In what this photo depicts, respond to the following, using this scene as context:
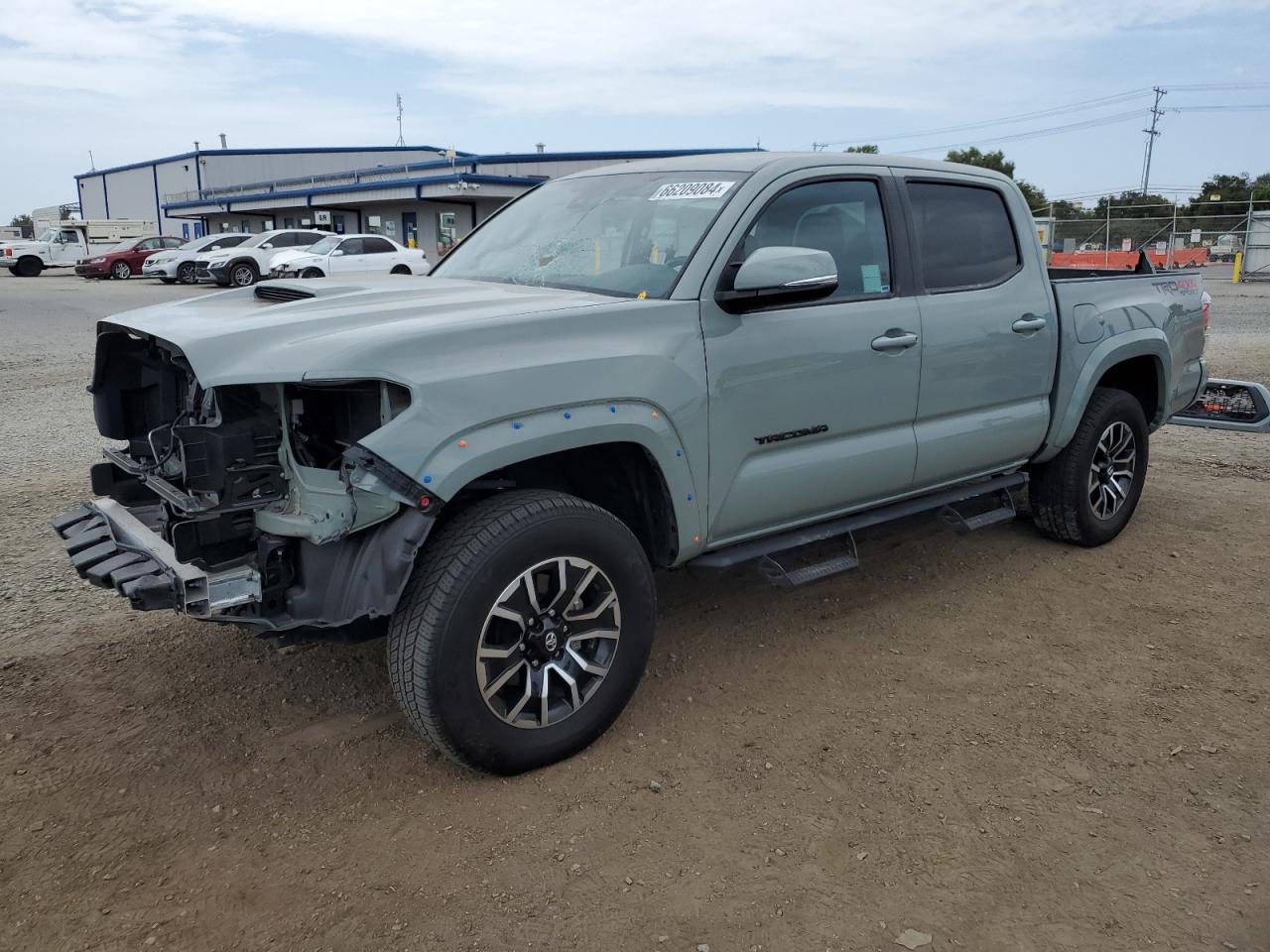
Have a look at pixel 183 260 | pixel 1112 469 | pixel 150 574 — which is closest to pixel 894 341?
pixel 1112 469

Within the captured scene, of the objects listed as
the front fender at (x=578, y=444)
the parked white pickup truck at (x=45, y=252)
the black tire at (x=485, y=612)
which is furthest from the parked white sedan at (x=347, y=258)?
the black tire at (x=485, y=612)

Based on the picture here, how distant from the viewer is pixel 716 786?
322 cm

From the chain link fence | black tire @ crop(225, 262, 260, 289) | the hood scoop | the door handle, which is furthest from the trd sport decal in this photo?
black tire @ crop(225, 262, 260, 289)

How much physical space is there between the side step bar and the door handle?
73 cm

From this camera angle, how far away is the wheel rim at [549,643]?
309cm

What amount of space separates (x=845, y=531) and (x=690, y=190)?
4.96ft

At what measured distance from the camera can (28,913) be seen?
2.61 metres

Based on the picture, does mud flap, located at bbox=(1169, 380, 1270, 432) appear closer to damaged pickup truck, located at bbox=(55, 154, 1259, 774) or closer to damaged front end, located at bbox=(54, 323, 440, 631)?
damaged pickup truck, located at bbox=(55, 154, 1259, 774)

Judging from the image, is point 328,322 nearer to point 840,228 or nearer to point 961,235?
point 840,228

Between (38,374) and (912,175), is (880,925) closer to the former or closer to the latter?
(912,175)

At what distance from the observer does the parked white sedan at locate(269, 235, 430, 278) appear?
79.1 feet

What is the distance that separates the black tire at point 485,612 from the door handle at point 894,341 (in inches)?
53.8

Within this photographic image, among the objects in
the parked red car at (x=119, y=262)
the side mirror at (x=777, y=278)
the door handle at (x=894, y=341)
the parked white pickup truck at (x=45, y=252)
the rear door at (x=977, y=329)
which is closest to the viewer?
the side mirror at (x=777, y=278)

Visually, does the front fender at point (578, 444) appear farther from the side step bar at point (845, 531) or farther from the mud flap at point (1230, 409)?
the mud flap at point (1230, 409)
